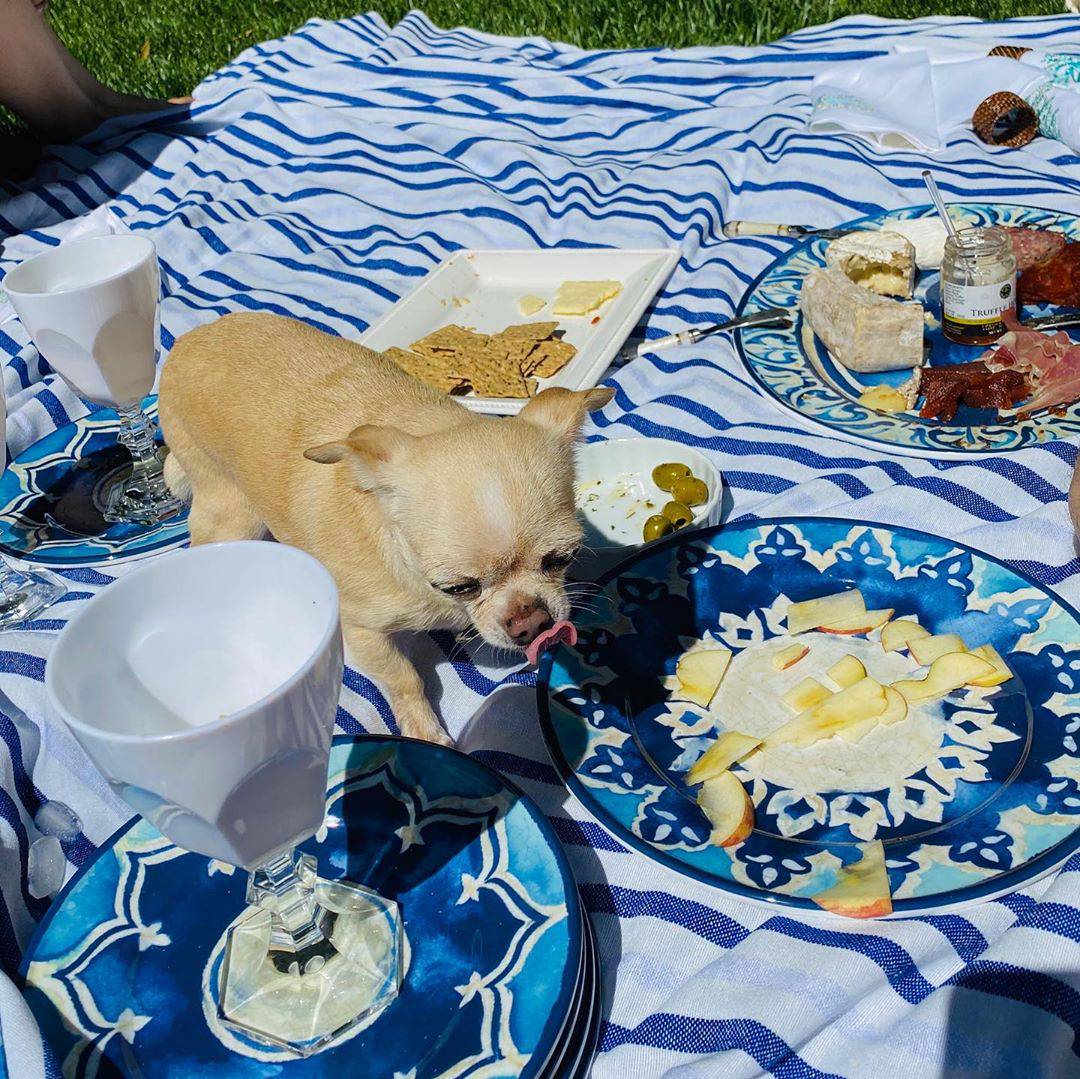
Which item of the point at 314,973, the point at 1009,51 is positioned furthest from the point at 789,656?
the point at 1009,51

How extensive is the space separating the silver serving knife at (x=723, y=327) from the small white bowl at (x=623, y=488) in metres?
0.47

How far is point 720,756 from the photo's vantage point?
4.70 feet

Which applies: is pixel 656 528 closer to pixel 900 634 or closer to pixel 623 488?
pixel 623 488

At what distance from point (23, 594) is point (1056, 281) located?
2.17 meters

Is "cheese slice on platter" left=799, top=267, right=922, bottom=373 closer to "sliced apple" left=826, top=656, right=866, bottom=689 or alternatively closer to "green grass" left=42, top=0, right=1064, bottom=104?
"sliced apple" left=826, top=656, right=866, bottom=689

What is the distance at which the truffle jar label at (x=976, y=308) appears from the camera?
2.24 meters

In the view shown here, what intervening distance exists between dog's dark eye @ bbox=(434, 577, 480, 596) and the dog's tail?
32.8 inches

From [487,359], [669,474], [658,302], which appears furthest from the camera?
[658,302]

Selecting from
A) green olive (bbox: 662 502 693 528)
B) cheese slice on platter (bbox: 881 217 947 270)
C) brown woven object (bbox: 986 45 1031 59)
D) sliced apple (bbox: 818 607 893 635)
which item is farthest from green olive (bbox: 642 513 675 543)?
brown woven object (bbox: 986 45 1031 59)

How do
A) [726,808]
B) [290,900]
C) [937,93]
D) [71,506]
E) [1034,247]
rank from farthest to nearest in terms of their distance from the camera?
[937,93] < [1034,247] < [71,506] < [726,808] < [290,900]

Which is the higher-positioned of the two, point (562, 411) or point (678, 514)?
point (562, 411)

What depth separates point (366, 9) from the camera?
5945 mm

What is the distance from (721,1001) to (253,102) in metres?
3.81

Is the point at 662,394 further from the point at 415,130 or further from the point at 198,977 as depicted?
the point at 415,130
